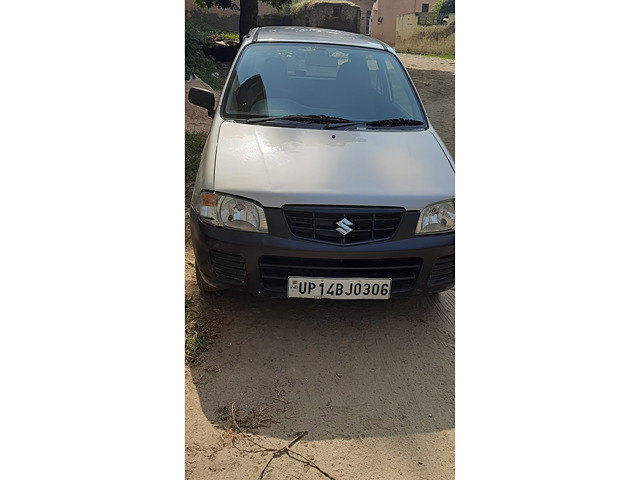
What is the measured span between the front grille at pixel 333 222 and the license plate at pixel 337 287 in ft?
0.60

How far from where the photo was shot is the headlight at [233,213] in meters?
2.46

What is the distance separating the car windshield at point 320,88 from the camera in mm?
3055

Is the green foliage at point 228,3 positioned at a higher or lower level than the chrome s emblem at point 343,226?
higher

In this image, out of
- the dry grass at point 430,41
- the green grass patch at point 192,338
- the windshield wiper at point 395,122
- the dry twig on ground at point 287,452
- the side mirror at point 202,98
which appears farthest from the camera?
the side mirror at point 202,98

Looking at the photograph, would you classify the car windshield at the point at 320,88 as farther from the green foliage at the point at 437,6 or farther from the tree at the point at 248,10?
the green foliage at the point at 437,6

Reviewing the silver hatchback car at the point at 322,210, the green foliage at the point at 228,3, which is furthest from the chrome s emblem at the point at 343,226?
the green foliage at the point at 228,3

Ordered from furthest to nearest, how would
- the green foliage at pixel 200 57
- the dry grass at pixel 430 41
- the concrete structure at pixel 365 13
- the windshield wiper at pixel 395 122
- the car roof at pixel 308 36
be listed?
the car roof at pixel 308 36 < the concrete structure at pixel 365 13 < the windshield wiper at pixel 395 122 < the green foliage at pixel 200 57 < the dry grass at pixel 430 41

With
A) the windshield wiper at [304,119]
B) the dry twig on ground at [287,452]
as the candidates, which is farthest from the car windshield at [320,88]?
the dry twig on ground at [287,452]

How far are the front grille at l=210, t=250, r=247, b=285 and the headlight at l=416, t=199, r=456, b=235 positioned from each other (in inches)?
33.3

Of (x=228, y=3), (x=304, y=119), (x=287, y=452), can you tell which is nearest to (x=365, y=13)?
(x=228, y=3)

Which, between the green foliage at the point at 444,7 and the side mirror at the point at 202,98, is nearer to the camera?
the green foliage at the point at 444,7

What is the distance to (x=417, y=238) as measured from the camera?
2.54 meters

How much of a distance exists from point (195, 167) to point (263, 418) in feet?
5.10

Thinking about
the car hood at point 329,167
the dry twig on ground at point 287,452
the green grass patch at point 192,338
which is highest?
the car hood at point 329,167
